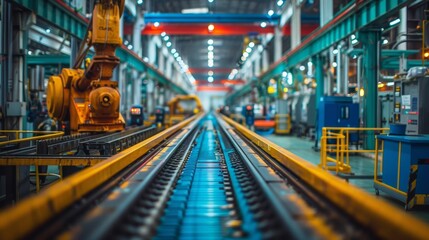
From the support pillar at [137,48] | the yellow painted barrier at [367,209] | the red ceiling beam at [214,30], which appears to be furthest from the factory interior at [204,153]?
the support pillar at [137,48]

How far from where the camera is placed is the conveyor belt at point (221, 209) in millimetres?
2602

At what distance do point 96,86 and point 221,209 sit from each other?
231 inches

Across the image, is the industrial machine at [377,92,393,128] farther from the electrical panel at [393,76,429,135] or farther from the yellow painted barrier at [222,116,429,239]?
the yellow painted barrier at [222,116,429,239]

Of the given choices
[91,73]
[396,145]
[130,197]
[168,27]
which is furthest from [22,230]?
Answer: [168,27]

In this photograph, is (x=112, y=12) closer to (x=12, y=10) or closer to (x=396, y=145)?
(x=12, y=10)

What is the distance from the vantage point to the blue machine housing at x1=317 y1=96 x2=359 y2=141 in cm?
1248

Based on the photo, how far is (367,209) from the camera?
2725 mm

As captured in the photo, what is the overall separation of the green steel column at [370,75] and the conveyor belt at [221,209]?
23.7 ft

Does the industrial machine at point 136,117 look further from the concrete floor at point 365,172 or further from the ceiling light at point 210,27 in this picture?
the ceiling light at point 210,27

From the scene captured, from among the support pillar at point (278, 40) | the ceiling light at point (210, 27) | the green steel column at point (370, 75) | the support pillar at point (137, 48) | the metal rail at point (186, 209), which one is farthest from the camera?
the support pillar at point (278, 40)

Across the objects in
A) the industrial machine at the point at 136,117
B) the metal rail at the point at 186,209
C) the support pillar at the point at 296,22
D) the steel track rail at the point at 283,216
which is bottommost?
the metal rail at the point at 186,209

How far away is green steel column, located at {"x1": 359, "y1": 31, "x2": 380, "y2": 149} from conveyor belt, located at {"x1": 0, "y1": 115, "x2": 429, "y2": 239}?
23.7ft

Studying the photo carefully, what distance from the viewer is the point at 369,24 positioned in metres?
10.8

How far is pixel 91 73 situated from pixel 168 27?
55.2 feet
